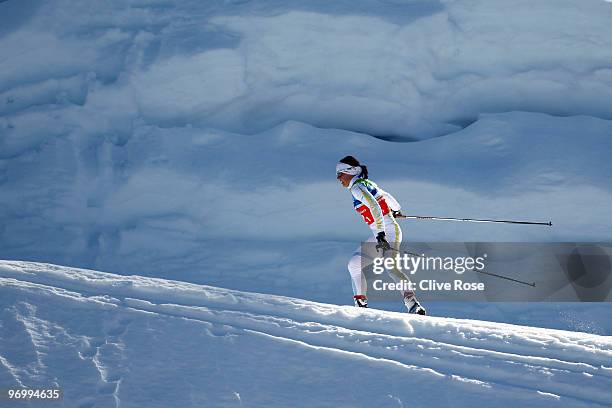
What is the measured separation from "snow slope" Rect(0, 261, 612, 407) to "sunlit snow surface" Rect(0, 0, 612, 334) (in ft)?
13.6

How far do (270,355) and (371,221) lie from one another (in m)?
2.63

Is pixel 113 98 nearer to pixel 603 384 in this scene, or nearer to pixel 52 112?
pixel 52 112

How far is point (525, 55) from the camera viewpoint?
11945 mm

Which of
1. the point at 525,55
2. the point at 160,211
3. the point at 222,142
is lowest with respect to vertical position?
the point at 160,211

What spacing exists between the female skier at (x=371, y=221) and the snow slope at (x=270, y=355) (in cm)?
133

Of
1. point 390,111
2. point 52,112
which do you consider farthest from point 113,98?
point 390,111

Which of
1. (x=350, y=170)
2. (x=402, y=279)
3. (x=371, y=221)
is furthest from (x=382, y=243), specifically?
(x=350, y=170)

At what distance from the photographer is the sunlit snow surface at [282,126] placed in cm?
1081

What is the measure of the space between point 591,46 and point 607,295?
13.1 ft

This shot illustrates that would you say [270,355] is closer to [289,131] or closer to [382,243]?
[382,243]

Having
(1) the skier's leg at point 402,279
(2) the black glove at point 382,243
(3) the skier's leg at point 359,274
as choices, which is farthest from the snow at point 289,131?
(2) the black glove at point 382,243

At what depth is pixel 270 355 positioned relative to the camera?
214 inches

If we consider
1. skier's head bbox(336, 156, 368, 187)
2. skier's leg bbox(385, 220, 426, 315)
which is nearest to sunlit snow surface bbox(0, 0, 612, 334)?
skier's leg bbox(385, 220, 426, 315)

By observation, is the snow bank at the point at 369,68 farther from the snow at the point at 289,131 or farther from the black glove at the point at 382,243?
the black glove at the point at 382,243
